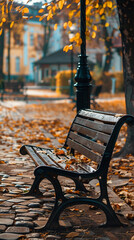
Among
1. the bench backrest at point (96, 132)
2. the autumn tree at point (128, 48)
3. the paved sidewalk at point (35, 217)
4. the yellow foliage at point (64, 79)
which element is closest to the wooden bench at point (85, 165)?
the bench backrest at point (96, 132)

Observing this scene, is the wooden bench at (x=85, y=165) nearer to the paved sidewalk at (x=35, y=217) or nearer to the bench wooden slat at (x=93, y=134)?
the bench wooden slat at (x=93, y=134)

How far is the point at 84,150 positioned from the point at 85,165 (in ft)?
0.64

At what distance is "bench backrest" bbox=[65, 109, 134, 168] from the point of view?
4305 millimetres

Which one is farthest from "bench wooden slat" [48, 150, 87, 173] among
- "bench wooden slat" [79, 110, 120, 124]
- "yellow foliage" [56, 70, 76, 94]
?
"yellow foliage" [56, 70, 76, 94]

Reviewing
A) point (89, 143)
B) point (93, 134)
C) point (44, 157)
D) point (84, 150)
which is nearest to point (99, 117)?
point (93, 134)

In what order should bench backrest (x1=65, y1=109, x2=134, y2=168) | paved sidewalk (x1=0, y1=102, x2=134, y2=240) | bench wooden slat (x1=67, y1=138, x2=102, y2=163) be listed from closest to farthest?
1. paved sidewalk (x1=0, y1=102, x2=134, y2=240)
2. bench backrest (x1=65, y1=109, x2=134, y2=168)
3. bench wooden slat (x1=67, y1=138, x2=102, y2=163)

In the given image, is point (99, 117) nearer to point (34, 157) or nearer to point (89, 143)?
point (89, 143)

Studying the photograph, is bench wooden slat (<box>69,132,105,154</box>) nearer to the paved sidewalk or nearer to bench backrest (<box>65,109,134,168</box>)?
bench backrest (<box>65,109,134,168</box>)

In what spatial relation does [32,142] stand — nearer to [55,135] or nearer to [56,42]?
[55,135]

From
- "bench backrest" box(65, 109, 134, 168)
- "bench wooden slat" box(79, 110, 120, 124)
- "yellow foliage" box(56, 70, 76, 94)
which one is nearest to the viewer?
"bench backrest" box(65, 109, 134, 168)

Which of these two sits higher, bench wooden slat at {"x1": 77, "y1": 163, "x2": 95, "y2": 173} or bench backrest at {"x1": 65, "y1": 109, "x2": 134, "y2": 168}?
bench backrest at {"x1": 65, "y1": 109, "x2": 134, "y2": 168}

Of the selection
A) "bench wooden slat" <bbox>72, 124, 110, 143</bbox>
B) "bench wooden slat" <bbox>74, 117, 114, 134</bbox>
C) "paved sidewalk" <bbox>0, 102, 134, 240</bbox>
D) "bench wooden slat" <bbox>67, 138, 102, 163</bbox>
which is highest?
"bench wooden slat" <bbox>74, 117, 114, 134</bbox>

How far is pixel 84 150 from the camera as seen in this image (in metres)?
5.11

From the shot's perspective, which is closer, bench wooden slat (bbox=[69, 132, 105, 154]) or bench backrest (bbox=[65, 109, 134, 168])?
bench backrest (bbox=[65, 109, 134, 168])
